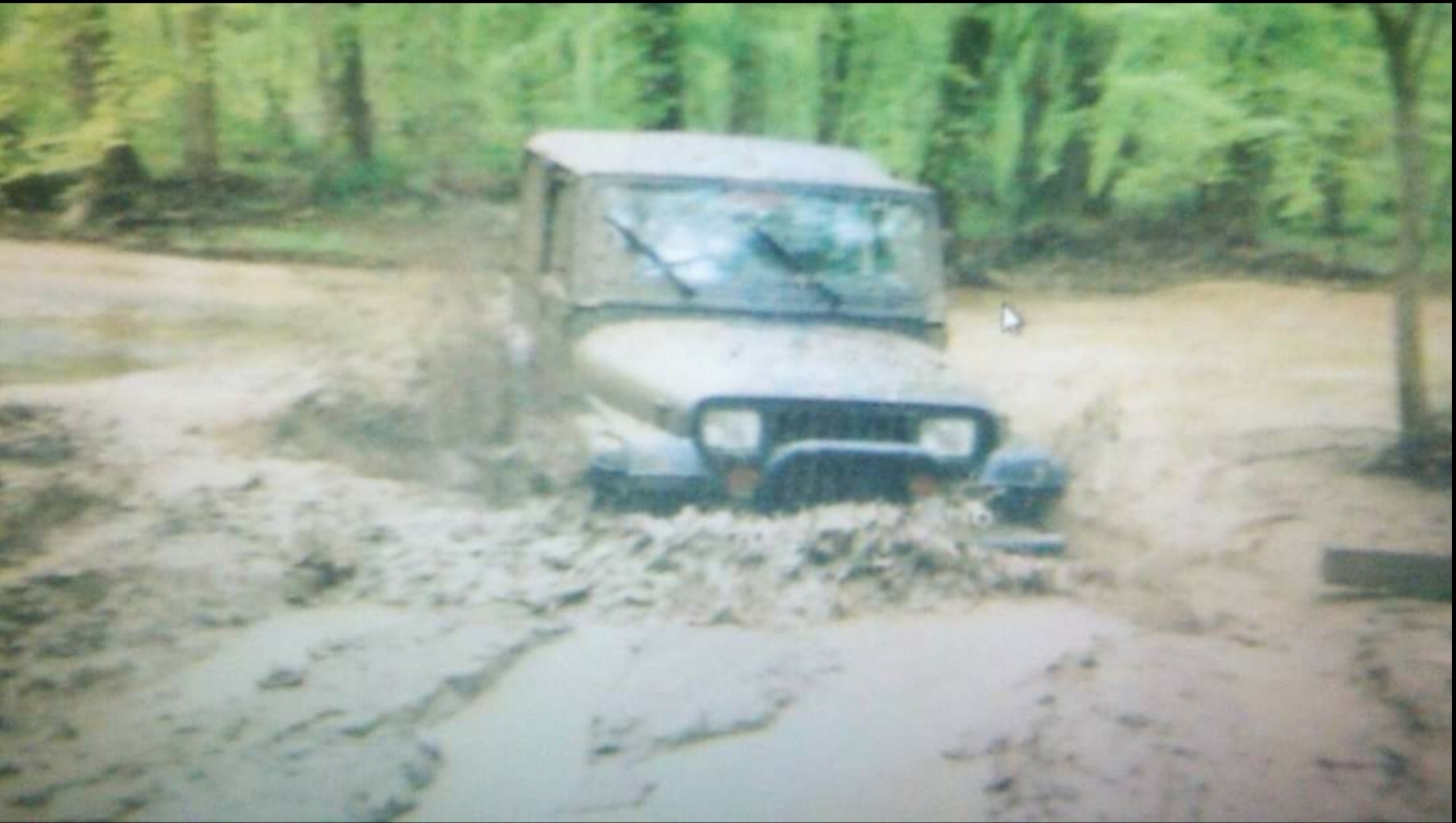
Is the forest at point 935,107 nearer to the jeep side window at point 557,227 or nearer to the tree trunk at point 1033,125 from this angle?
the tree trunk at point 1033,125

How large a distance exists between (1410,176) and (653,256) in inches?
122

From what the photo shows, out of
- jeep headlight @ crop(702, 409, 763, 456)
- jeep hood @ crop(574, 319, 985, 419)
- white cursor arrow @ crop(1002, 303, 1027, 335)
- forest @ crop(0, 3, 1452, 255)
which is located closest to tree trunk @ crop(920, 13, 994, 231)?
forest @ crop(0, 3, 1452, 255)

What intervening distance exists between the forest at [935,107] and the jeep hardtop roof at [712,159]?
57cm

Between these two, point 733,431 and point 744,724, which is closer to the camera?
point 744,724

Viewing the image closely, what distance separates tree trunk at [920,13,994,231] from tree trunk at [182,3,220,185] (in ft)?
8.63

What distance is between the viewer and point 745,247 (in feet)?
16.1

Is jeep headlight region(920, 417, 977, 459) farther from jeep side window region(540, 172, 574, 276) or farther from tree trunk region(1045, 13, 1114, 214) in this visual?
tree trunk region(1045, 13, 1114, 214)

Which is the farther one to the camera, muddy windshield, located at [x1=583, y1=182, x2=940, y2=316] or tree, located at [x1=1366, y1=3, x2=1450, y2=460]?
tree, located at [x1=1366, y1=3, x2=1450, y2=460]

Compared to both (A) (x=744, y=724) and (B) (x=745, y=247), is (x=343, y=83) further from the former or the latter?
(A) (x=744, y=724)

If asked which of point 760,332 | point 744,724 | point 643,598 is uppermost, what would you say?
point 760,332

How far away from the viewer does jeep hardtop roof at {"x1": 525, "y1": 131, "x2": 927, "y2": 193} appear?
5043mm

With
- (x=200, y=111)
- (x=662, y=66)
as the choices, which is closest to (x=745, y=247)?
(x=200, y=111)

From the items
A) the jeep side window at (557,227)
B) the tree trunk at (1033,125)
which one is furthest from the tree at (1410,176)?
the jeep side window at (557,227)

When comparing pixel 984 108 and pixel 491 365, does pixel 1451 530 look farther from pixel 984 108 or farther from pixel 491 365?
pixel 491 365
